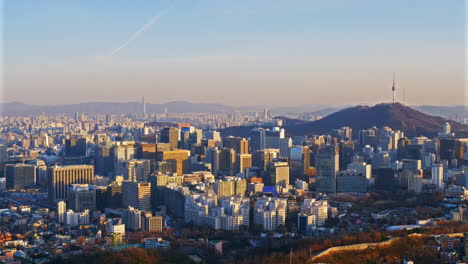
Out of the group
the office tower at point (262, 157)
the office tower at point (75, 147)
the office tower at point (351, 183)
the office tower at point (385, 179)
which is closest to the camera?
the office tower at point (351, 183)

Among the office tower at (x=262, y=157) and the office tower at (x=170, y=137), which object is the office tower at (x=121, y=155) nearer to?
the office tower at (x=170, y=137)

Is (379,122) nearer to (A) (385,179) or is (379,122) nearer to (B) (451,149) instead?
(B) (451,149)

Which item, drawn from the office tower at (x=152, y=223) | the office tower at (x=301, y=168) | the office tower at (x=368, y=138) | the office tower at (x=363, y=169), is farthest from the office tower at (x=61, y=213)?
the office tower at (x=368, y=138)

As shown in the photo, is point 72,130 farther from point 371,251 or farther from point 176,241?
point 371,251

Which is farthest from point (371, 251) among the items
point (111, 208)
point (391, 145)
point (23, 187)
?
point (391, 145)

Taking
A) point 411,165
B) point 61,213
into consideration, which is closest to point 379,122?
point 411,165

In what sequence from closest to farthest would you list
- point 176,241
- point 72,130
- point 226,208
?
1. point 176,241
2. point 226,208
3. point 72,130
